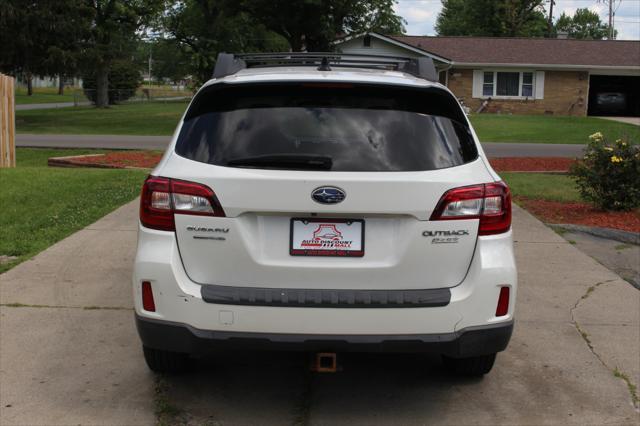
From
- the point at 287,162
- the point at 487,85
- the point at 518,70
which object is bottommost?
the point at 287,162

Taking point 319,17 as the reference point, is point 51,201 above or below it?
below

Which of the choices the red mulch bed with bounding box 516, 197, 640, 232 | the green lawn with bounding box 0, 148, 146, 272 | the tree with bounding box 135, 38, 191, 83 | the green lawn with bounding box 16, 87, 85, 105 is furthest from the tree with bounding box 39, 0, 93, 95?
the tree with bounding box 135, 38, 191, 83

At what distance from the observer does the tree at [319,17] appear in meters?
33.6

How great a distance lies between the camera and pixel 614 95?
41.2 meters

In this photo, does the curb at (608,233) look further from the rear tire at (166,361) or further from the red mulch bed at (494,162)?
the red mulch bed at (494,162)

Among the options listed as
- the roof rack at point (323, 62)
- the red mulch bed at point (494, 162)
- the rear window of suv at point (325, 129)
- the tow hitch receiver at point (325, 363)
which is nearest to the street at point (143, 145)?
the red mulch bed at point (494, 162)

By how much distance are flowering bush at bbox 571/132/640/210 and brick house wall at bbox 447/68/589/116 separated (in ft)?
98.7

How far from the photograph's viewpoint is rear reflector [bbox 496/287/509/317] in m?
3.87

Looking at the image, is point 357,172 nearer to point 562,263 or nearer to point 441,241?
point 441,241

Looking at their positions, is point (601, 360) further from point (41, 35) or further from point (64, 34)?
point (64, 34)

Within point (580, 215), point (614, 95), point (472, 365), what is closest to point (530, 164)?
point (580, 215)

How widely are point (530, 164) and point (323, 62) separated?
44.3 feet

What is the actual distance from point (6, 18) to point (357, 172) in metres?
28.5

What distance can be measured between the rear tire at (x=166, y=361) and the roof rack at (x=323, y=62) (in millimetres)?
1644
